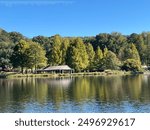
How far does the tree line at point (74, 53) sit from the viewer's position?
49.6 m

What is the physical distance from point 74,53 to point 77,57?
0.88 m

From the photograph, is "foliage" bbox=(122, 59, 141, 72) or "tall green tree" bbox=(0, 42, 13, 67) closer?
"tall green tree" bbox=(0, 42, 13, 67)

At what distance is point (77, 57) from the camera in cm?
5306

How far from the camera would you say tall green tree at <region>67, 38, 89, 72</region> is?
52438 mm

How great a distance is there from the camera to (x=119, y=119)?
777cm

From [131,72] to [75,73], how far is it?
Result: 318 inches

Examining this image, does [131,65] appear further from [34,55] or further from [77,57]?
[34,55]

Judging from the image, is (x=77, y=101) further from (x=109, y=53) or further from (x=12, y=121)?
(x=109, y=53)

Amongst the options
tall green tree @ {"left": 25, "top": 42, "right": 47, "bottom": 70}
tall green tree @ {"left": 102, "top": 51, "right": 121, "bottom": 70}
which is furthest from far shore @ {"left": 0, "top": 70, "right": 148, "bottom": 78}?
tall green tree @ {"left": 25, "top": 42, "right": 47, "bottom": 70}

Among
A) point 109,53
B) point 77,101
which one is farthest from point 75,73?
point 77,101

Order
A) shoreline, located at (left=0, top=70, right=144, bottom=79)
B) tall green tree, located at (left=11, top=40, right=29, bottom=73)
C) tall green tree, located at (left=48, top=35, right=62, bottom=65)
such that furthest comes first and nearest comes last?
tall green tree, located at (left=48, top=35, right=62, bottom=65) < tall green tree, located at (left=11, top=40, right=29, bottom=73) < shoreline, located at (left=0, top=70, right=144, bottom=79)

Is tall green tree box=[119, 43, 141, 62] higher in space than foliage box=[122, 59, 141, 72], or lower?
higher

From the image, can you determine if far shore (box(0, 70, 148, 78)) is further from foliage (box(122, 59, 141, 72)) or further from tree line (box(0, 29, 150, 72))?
foliage (box(122, 59, 141, 72))

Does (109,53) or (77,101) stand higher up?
(109,53)
